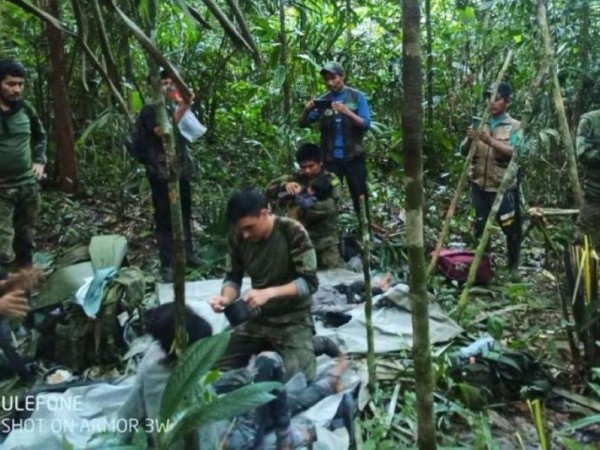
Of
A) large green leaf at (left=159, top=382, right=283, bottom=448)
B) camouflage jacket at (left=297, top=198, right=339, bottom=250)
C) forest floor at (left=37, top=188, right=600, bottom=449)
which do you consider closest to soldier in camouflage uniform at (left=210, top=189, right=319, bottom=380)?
forest floor at (left=37, top=188, right=600, bottom=449)

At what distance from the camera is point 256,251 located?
139 inches

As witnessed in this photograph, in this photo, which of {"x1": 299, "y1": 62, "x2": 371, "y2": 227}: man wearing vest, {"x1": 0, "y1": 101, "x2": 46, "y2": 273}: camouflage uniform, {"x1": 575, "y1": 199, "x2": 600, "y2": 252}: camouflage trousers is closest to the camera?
{"x1": 0, "y1": 101, "x2": 46, "y2": 273}: camouflage uniform

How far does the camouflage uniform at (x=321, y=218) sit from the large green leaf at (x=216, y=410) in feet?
12.3

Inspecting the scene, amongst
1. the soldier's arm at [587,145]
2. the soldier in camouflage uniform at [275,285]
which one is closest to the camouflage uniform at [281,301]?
the soldier in camouflage uniform at [275,285]

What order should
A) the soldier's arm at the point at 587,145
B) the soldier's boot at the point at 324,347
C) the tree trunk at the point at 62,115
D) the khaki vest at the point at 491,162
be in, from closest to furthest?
the soldier's boot at the point at 324,347 < the soldier's arm at the point at 587,145 < the khaki vest at the point at 491,162 < the tree trunk at the point at 62,115

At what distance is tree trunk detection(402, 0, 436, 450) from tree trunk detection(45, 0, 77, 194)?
224 inches

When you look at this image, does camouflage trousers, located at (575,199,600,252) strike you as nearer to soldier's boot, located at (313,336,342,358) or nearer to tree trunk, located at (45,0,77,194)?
soldier's boot, located at (313,336,342,358)

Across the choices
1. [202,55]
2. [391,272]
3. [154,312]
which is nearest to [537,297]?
[391,272]

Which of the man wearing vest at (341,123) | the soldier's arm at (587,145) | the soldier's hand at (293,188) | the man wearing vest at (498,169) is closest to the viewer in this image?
the soldier's arm at (587,145)

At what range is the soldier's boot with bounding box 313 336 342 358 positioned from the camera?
396 centimetres

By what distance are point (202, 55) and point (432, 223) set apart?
3.42 metres

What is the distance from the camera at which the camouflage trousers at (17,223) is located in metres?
4.41

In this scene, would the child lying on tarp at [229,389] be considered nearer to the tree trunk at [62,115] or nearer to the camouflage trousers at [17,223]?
the camouflage trousers at [17,223]

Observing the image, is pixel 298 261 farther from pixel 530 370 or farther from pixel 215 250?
pixel 215 250
